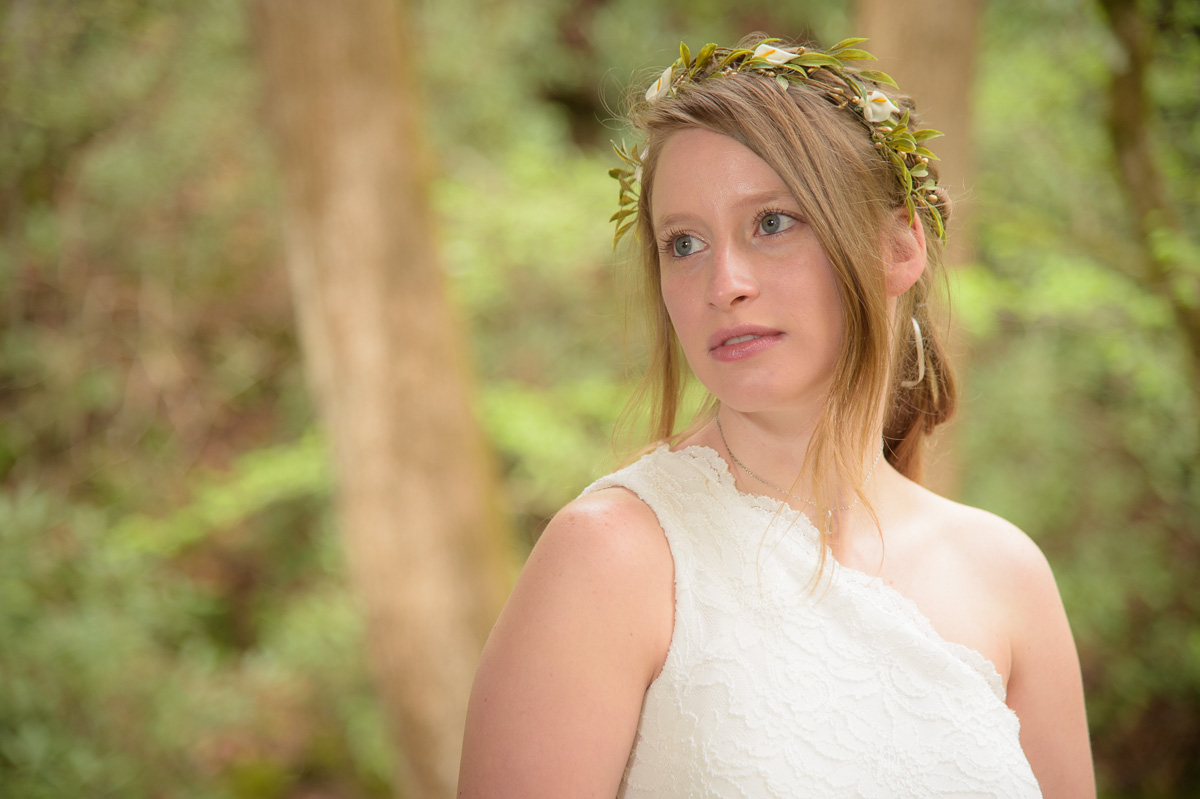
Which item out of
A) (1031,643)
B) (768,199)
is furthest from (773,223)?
(1031,643)

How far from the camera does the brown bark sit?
355 cm

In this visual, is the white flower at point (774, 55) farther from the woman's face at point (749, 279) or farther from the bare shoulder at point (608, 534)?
the bare shoulder at point (608, 534)

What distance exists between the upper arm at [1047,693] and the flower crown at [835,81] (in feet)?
2.28

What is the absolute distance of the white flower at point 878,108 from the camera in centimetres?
142

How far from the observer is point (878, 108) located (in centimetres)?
143

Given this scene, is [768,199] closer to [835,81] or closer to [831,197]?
[831,197]

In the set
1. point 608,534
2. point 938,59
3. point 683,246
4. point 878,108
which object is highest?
point 938,59

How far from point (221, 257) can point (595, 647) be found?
209 inches

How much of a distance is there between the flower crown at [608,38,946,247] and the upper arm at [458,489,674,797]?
0.71 metres

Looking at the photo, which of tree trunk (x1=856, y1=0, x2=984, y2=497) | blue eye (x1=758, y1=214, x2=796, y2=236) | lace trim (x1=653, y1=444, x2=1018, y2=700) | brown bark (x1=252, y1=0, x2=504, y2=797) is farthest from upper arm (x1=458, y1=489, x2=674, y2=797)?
brown bark (x1=252, y1=0, x2=504, y2=797)

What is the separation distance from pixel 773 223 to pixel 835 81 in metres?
0.28

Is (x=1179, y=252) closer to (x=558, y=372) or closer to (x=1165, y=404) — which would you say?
(x=1165, y=404)

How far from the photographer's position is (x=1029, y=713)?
5.10 ft

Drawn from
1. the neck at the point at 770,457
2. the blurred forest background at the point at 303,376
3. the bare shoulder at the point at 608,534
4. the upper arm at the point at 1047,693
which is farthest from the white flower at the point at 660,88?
the blurred forest background at the point at 303,376
